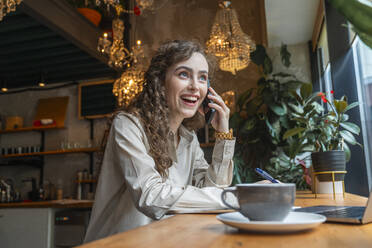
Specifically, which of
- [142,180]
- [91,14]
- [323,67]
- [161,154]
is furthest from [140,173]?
[91,14]

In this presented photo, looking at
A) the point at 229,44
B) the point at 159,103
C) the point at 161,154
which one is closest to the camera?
the point at 161,154

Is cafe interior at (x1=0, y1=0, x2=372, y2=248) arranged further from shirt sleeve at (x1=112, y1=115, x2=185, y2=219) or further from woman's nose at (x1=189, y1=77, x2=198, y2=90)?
woman's nose at (x1=189, y1=77, x2=198, y2=90)

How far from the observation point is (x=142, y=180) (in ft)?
3.47

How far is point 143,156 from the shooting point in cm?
114

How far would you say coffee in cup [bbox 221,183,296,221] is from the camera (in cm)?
55

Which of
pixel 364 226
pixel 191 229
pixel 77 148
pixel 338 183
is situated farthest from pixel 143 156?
pixel 77 148

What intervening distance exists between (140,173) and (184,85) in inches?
20.5

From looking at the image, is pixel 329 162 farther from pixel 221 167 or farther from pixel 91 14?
pixel 91 14

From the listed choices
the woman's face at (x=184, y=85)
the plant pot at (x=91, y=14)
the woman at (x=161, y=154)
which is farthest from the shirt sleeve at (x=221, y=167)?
the plant pot at (x=91, y=14)

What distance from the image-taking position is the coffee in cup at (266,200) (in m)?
0.55

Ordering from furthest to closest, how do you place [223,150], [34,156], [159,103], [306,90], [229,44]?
1. [34,156]
2. [229,44]
3. [306,90]
4. [223,150]
5. [159,103]

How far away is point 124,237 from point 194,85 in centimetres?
99

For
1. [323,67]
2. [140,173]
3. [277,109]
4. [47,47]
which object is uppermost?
[47,47]

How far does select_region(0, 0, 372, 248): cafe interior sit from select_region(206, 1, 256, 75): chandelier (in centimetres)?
1
